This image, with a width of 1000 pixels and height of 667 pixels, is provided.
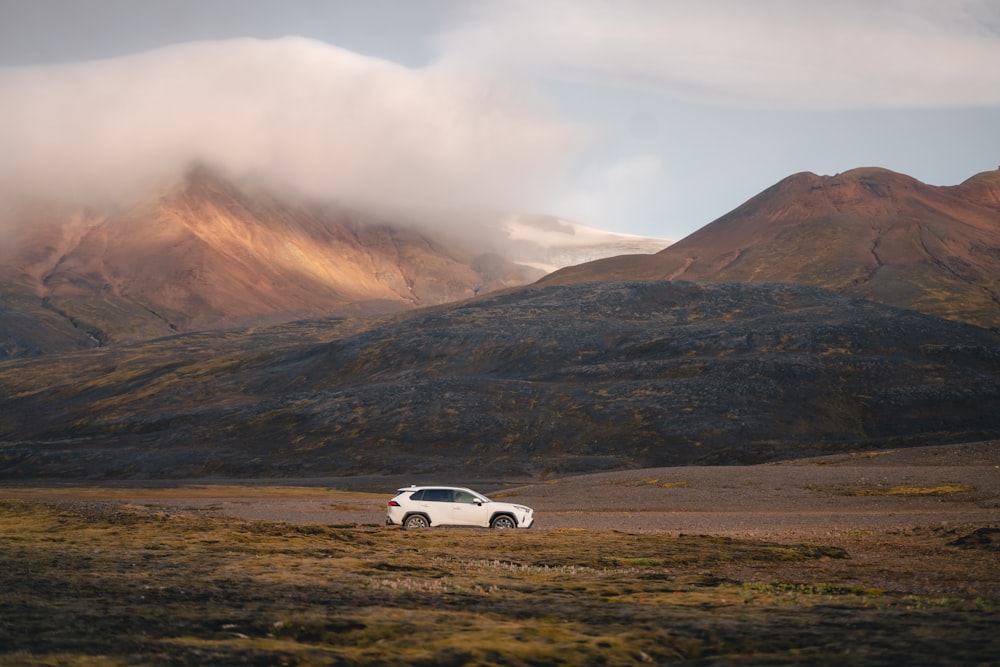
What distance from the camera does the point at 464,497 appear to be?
4250 centimetres

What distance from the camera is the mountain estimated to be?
405ft

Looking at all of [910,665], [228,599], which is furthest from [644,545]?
[910,665]

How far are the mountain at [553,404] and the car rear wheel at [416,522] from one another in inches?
2799

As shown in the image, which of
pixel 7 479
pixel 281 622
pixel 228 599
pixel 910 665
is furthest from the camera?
pixel 7 479

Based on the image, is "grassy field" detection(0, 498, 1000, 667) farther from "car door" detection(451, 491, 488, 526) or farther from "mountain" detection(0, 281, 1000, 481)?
"mountain" detection(0, 281, 1000, 481)

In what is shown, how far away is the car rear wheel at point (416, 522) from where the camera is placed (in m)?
42.2

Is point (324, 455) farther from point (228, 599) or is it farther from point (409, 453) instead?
point (228, 599)

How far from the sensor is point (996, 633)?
571 inches

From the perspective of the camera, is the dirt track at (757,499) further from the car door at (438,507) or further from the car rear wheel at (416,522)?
the car rear wheel at (416,522)

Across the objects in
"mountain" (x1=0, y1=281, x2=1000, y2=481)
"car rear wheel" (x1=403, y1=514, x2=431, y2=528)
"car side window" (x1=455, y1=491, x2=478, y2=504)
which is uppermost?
"mountain" (x1=0, y1=281, x2=1000, y2=481)

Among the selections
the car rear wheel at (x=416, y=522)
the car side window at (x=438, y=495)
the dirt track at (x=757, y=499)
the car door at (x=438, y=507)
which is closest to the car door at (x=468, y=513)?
the car door at (x=438, y=507)

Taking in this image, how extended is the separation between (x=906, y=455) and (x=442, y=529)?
63.4 meters

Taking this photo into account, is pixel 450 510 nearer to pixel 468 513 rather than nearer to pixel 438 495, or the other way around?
pixel 468 513

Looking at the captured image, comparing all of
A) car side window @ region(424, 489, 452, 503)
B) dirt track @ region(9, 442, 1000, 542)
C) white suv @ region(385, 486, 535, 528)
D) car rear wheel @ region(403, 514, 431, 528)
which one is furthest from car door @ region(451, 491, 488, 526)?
dirt track @ region(9, 442, 1000, 542)
